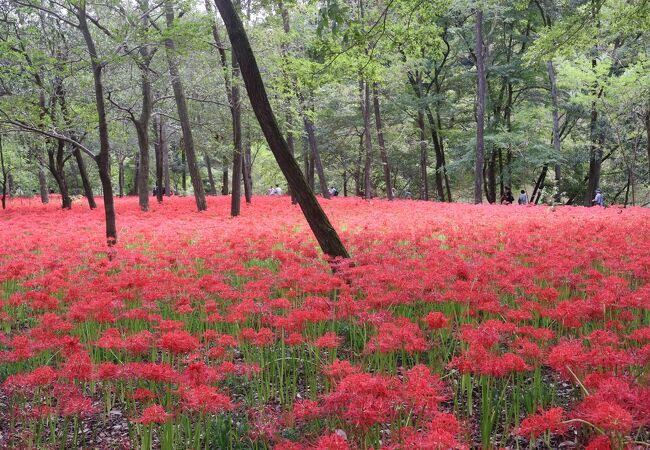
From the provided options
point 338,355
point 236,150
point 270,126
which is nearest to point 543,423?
point 338,355

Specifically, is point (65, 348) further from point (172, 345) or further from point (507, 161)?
point (507, 161)

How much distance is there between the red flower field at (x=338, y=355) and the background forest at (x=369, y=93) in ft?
13.3

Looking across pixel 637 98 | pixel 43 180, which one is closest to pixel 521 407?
pixel 637 98

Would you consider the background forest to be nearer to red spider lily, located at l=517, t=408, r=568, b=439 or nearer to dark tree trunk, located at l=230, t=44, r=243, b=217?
dark tree trunk, located at l=230, t=44, r=243, b=217

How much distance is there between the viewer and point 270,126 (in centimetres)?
628

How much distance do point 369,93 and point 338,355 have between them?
2160cm

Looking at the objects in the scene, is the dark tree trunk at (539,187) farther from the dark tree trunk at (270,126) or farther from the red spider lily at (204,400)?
the red spider lily at (204,400)

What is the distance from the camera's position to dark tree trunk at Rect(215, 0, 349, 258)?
6.13 m

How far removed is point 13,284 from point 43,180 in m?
21.2

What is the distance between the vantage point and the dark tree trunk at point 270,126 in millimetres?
6133

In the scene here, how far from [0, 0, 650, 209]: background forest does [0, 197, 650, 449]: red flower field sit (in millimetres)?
4054

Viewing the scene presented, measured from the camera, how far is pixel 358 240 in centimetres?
887

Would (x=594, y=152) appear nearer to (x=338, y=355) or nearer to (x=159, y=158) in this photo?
(x=159, y=158)

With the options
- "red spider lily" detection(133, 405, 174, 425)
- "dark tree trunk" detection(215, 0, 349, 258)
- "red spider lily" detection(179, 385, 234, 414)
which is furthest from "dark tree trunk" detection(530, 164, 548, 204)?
"red spider lily" detection(133, 405, 174, 425)
